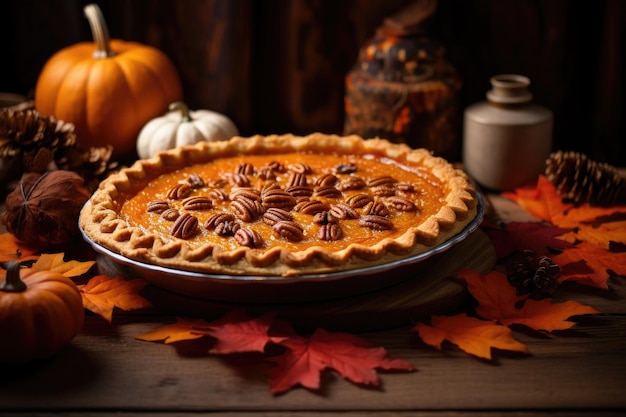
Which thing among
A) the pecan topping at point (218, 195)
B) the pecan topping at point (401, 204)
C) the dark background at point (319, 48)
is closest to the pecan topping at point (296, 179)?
the pecan topping at point (218, 195)

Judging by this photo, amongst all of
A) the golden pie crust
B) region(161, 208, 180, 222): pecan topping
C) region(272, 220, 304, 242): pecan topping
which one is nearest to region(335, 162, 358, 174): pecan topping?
the golden pie crust

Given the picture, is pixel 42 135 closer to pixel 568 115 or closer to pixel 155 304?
pixel 155 304

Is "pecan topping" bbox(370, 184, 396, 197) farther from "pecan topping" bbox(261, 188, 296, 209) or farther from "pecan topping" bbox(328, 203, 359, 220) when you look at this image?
"pecan topping" bbox(261, 188, 296, 209)

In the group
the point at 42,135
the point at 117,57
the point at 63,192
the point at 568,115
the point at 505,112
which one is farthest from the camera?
the point at 568,115

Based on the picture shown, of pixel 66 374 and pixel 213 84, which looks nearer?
pixel 66 374

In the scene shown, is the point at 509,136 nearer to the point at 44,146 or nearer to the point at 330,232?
the point at 330,232

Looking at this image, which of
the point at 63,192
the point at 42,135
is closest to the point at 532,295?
the point at 63,192

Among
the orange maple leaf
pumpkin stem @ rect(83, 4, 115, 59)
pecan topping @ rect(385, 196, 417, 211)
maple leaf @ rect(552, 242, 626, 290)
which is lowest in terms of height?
maple leaf @ rect(552, 242, 626, 290)
